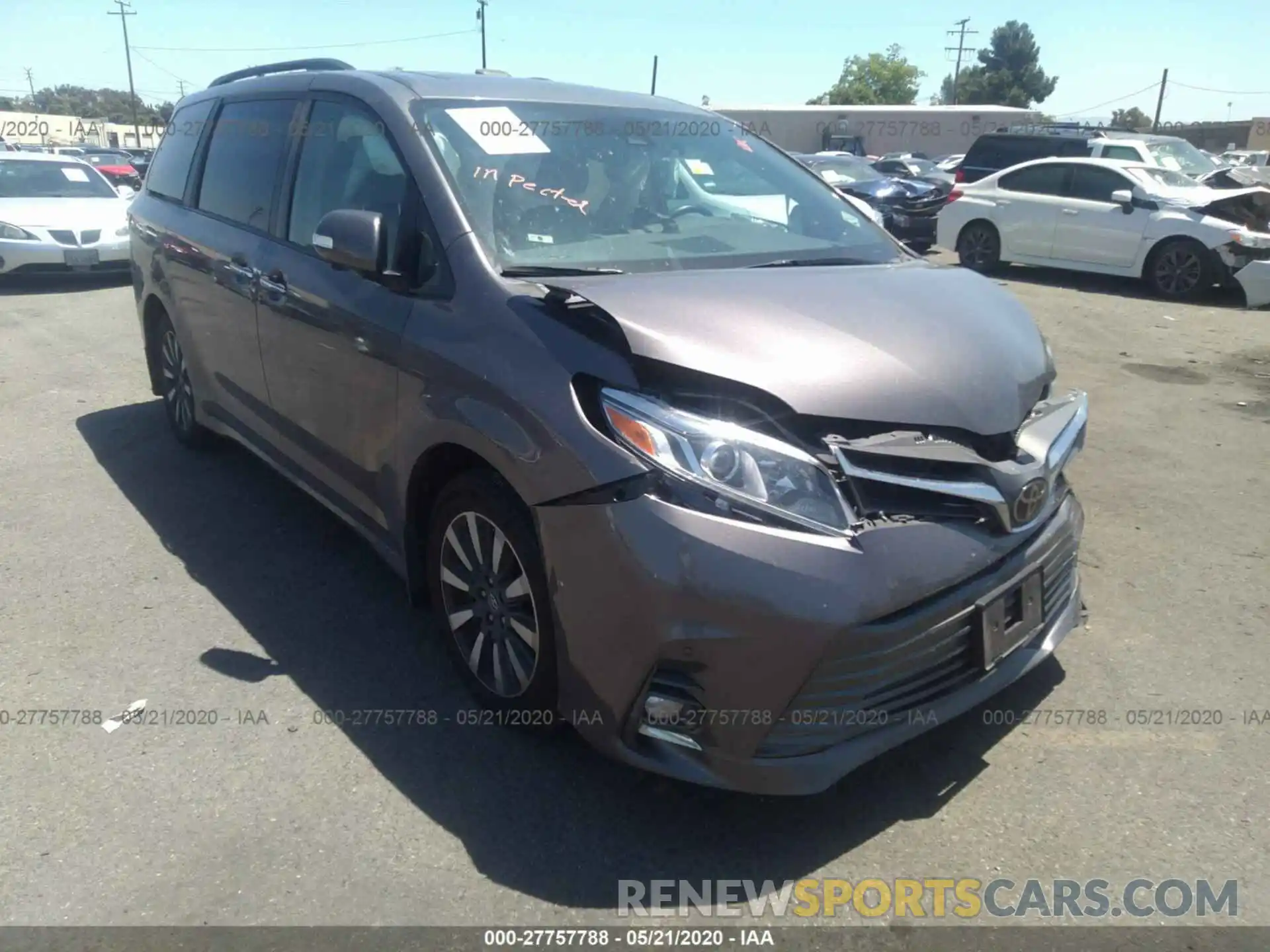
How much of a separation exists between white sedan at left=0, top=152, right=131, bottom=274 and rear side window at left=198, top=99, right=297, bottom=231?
7.14 metres

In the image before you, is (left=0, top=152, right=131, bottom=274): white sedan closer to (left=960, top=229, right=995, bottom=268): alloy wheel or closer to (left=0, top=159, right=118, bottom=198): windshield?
(left=0, top=159, right=118, bottom=198): windshield

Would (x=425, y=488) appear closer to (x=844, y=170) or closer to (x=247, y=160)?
(x=247, y=160)

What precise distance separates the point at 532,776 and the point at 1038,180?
1244 cm

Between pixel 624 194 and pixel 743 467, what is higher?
pixel 624 194

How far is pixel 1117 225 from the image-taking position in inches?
476

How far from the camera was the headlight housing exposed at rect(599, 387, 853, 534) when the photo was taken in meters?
2.38

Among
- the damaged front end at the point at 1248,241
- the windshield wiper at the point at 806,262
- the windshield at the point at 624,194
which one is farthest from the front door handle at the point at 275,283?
the damaged front end at the point at 1248,241

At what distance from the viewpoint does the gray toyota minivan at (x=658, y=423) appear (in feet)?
7.88

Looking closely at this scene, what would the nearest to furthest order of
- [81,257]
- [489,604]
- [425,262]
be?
[489,604], [425,262], [81,257]

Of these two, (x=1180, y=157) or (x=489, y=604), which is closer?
(x=489, y=604)

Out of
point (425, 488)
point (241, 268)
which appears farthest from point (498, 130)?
point (241, 268)

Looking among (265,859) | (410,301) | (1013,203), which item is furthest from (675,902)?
(1013,203)

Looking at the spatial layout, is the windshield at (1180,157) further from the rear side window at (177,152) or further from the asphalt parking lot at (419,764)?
the rear side window at (177,152)

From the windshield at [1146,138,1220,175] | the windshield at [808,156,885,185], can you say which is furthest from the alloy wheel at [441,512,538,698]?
the windshield at [1146,138,1220,175]
